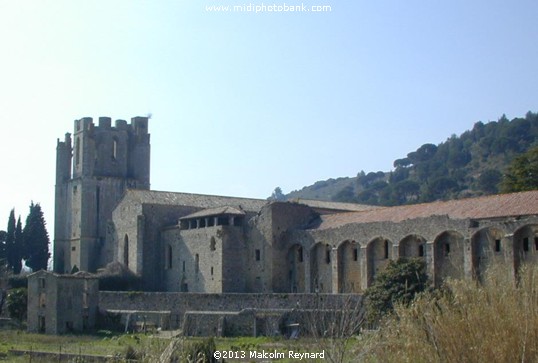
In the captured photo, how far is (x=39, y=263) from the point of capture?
65188 mm

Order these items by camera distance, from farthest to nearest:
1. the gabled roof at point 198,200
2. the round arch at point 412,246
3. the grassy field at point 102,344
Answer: the gabled roof at point 198,200, the round arch at point 412,246, the grassy field at point 102,344

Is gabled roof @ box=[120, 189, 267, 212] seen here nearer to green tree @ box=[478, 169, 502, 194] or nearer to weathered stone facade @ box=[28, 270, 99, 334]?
weathered stone facade @ box=[28, 270, 99, 334]

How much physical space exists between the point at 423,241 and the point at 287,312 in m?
7.27

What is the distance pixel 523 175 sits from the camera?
5481 centimetres

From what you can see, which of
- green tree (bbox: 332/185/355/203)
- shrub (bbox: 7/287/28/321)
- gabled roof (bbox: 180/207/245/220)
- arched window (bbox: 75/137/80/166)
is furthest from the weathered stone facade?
green tree (bbox: 332/185/355/203)

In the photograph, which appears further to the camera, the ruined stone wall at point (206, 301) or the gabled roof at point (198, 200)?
the gabled roof at point (198, 200)

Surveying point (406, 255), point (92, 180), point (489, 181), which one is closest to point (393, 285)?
point (406, 255)

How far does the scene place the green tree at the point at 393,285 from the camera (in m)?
34.9

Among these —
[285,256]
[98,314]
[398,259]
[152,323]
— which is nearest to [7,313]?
[98,314]

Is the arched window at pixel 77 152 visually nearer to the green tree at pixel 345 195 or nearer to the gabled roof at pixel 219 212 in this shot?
the gabled roof at pixel 219 212

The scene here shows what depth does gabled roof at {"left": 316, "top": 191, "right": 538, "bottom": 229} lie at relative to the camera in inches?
1465

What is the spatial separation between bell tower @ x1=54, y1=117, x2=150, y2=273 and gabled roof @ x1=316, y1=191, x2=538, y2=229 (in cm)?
2249

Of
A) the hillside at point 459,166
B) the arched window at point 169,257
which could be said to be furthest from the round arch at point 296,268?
the hillside at point 459,166

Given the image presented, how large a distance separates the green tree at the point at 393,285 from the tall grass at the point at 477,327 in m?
19.9
